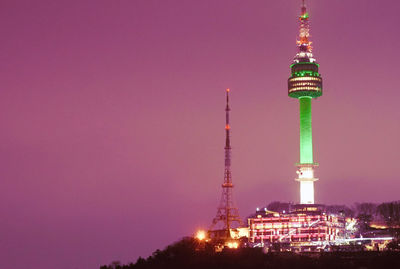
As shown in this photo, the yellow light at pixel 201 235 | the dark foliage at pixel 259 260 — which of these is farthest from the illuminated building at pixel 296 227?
the dark foliage at pixel 259 260

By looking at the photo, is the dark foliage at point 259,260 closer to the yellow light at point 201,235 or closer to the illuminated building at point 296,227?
the yellow light at point 201,235

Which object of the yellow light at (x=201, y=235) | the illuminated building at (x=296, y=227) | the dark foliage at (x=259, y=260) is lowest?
the dark foliage at (x=259, y=260)

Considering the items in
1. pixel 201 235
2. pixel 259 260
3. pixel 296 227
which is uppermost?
pixel 296 227

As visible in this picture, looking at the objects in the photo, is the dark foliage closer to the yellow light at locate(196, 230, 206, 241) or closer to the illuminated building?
the yellow light at locate(196, 230, 206, 241)

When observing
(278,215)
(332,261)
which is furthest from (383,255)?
(278,215)

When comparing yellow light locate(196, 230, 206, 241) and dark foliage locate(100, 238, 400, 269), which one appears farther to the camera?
yellow light locate(196, 230, 206, 241)

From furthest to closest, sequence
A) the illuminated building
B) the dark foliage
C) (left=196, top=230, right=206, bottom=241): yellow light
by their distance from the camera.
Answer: the illuminated building < (left=196, top=230, right=206, bottom=241): yellow light < the dark foliage

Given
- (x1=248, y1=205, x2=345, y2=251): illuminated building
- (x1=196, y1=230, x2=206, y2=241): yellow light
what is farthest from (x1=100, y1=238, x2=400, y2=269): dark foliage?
(x1=248, y1=205, x2=345, y2=251): illuminated building

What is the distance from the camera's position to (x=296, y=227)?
193750mm

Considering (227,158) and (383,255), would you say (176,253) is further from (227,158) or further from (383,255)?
(227,158)

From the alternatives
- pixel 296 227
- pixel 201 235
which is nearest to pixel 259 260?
pixel 201 235

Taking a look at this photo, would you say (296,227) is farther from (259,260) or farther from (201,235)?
(259,260)

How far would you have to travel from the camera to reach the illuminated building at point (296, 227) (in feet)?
628

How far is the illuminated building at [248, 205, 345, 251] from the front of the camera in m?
192
